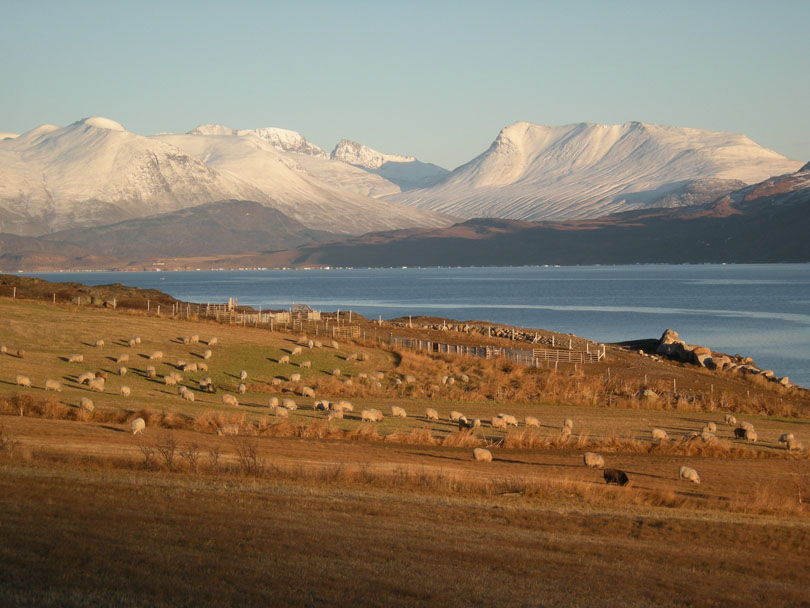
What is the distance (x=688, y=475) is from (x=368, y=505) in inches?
341

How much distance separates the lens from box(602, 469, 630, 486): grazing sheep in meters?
18.9

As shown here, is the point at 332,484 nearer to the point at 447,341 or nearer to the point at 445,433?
the point at 445,433

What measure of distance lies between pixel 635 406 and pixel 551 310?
265 feet

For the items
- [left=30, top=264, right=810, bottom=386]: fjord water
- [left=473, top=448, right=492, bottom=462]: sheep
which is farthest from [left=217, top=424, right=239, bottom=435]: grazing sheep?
[left=30, top=264, right=810, bottom=386]: fjord water

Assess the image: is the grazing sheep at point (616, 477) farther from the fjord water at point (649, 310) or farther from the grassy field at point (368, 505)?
the fjord water at point (649, 310)

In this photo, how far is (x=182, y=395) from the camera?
28484 mm

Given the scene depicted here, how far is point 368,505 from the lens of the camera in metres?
14.2

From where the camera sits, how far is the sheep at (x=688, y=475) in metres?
20.0

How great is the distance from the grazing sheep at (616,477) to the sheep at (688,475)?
5.81 ft

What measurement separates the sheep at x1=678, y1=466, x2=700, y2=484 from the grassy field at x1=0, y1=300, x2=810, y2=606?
7.0 inches

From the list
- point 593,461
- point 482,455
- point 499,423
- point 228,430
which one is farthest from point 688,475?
point 228,430

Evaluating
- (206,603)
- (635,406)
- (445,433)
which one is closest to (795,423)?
(635,406)

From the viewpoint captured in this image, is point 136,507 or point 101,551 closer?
point 101,551

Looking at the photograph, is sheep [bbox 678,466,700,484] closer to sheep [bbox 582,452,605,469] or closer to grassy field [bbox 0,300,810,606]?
grassy field [bbox 0,300,810,606]
